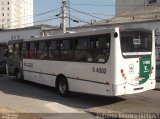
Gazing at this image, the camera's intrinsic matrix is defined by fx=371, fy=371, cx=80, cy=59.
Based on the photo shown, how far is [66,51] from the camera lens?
52.9ft

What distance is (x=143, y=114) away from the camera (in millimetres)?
11883

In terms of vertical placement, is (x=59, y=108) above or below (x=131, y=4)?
below

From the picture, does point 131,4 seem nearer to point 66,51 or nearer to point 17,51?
point 17,51

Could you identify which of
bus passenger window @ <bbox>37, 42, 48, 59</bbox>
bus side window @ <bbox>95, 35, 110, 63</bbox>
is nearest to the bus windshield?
bus side window @ <bbox>95, 35, 110, 63</bbox>

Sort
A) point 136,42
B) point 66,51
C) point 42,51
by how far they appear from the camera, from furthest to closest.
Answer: point 42,51, point 66,51, point 136,42

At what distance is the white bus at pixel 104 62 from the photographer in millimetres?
13234

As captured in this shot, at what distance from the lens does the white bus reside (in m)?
13.2

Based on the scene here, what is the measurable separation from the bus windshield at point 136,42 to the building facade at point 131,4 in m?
45.8

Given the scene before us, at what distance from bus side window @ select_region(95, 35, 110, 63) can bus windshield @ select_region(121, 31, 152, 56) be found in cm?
54

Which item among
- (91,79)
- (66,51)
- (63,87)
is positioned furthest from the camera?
(63,87)

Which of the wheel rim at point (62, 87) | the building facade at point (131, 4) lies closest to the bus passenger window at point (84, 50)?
the wheel rim at point (62, 87)

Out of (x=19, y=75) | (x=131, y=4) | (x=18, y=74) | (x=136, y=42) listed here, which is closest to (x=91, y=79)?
(x=136, y=42)

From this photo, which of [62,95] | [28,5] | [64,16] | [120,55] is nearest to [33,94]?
[62,95]

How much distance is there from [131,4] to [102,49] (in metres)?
58.3
